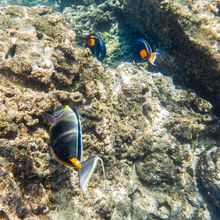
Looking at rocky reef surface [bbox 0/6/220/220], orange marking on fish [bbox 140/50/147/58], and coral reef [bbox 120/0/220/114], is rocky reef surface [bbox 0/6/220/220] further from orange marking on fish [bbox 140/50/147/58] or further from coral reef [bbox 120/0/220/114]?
orange marking on fish [bbox 140/50/147/58]

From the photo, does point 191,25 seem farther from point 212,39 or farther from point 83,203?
point 83,203

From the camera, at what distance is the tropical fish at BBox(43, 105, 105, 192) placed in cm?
112

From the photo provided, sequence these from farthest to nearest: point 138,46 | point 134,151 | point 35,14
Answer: point 35,14
point 138,46
point 134,151

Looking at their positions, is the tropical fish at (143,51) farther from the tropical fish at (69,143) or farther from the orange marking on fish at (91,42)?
the tropical fish at (69,143)

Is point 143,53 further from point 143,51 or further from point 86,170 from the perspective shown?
point 86,170

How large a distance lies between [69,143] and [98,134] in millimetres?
1236

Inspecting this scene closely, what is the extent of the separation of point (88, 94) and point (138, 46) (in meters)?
1.47

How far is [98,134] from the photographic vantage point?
8.09 ft

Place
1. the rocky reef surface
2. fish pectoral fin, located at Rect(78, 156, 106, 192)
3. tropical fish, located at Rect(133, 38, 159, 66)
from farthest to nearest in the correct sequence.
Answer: tropical fish, located at Rect(133, 38, 159, 66) → the rocky reef surface → fish pectoral fin, located at Rect(78, 156, 106, 192)

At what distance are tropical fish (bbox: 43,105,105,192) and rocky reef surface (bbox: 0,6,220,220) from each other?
0.48m

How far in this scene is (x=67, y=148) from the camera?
1244mm

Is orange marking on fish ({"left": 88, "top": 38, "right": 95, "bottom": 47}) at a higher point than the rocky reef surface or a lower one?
higher

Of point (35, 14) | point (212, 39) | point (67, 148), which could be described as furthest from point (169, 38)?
point (67, 148)

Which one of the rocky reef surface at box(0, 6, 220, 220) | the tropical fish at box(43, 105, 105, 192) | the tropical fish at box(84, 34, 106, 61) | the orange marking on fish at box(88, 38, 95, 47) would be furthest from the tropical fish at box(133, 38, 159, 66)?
the tropical fish at box(43, 105, 105, 192)
